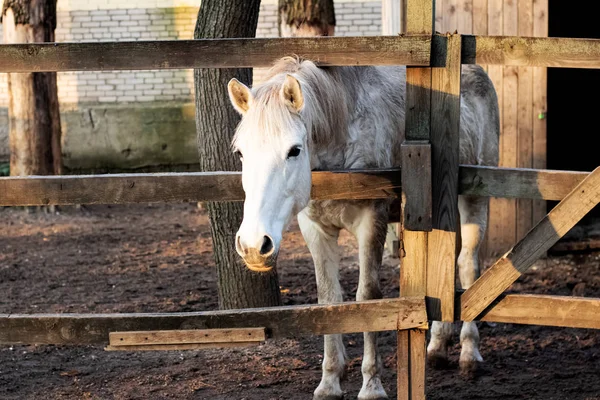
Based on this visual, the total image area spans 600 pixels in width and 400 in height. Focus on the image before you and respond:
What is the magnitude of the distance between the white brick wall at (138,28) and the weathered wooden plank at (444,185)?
439 inches

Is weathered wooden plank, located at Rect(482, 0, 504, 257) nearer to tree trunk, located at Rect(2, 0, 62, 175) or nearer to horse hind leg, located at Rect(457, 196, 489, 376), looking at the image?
horse hind leg, located at Rect(457, 196, 489, 376)

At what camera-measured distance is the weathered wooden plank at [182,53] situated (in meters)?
3.52

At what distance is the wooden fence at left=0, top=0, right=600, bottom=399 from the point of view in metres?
3.53

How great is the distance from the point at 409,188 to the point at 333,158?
0.88 m

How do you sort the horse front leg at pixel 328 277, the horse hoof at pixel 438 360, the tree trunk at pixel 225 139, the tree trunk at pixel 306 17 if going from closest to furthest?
the horse front leg at pixel 328 277
the horse hoof at pixel 438 360
the tree trunk at pixel 225 139
the tree trunk at pixel 306 17

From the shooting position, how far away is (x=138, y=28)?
48.1 feet

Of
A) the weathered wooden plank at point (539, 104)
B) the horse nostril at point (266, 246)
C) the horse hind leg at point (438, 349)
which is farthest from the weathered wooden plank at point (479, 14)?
the horse nostril at point (266, 246)

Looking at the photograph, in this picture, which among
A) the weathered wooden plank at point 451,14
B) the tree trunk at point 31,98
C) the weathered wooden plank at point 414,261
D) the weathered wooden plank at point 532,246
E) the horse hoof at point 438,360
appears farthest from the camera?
the tree trunk at point 31,98

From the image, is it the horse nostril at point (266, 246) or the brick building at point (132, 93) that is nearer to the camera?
the horse nostril at point (266, 246)

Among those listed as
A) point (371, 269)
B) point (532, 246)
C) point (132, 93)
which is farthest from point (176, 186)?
point (132, 93)

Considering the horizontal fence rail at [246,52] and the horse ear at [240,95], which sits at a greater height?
the horizontal fence rail at [246,52]

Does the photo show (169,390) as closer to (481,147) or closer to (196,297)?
(196,297)

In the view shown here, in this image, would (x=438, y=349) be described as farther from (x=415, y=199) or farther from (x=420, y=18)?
(x=420, y=18)

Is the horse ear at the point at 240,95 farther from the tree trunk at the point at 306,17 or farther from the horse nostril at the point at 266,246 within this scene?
the tree trunk at the point at 306,17
